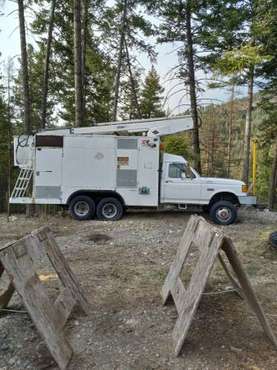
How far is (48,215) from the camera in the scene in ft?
46.9

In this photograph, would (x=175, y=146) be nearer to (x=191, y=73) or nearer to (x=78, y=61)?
(x=191, y=73)

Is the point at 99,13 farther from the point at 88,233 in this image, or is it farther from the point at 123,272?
the point at 123,272

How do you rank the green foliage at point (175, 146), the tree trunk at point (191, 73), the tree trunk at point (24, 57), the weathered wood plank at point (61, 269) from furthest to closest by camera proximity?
the green foliage at point (175, 146), the tree trunk at point (191, 73), the tree trunk at point (24, 57), the weathered wood plank at point (61, 269)

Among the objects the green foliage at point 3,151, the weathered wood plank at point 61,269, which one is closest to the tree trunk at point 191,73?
the green foliage at point 3,151

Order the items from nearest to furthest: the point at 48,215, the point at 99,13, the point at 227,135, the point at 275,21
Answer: the point at 275,21, the point at 48,215, the point at 99,13, the point at 227,135

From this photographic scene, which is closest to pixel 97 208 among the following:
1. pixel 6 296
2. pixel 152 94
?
pixel 6 296

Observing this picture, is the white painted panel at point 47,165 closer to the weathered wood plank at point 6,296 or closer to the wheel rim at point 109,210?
the wheel rim at point 109,210

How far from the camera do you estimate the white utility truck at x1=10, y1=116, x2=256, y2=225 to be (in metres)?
12.9

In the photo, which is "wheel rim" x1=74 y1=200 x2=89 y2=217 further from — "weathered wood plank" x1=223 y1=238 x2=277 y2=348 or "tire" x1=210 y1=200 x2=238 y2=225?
"weathered wood plank" x1=223 y1=238 x2=277 y2=348

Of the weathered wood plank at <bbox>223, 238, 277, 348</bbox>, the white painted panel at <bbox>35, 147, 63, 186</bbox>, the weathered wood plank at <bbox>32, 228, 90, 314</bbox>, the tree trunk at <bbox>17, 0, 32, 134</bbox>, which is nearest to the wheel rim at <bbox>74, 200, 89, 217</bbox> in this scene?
the white painted panel at <bbox>35, 147, 63, 186</bbox>

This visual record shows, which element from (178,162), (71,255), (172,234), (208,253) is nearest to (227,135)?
(178,162)

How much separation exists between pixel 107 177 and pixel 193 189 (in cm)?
274

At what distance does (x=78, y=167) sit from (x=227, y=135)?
3590 cm

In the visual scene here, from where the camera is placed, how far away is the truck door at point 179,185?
42.5 ft
